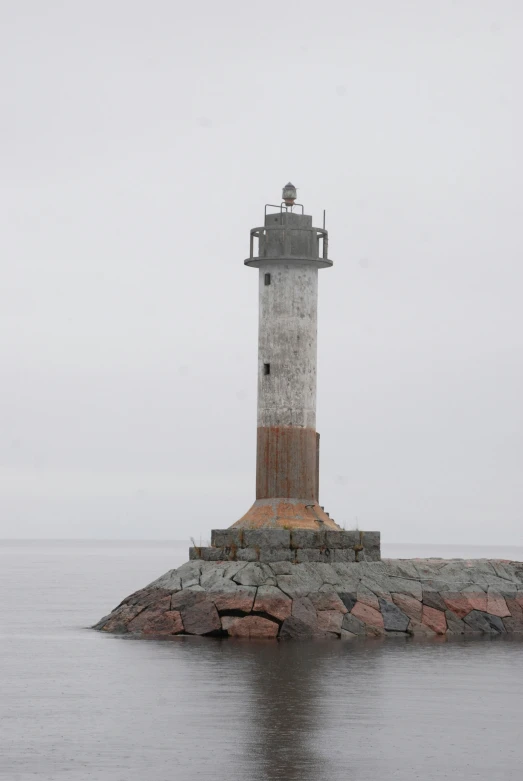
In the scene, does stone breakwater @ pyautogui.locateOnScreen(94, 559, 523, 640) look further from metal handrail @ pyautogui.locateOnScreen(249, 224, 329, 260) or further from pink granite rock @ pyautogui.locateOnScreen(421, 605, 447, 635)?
metal handrail @ pyautogui.locateOnScreen(249, 224, 329, 260)

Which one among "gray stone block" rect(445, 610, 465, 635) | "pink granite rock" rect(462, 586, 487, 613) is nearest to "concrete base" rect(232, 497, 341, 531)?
"gray stone block" rect(445, 610, 465, 635)

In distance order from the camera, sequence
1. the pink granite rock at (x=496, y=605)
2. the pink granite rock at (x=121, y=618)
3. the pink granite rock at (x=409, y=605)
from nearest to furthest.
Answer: the pink granite rock at (x=409, y=605) → the pink granite rock at (x=121, y=618) → the pink granite rock at (x=496, y=605)

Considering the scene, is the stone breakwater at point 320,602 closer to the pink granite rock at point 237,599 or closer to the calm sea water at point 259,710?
the pink granite rock at point 237,599

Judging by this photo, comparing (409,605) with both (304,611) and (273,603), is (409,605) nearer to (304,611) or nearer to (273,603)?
(304,611)

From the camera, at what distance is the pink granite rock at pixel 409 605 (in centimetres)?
3316

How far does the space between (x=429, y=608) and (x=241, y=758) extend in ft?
51.9

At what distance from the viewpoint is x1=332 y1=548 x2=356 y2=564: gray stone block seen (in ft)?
110

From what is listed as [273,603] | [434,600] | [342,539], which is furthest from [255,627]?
[434,600]

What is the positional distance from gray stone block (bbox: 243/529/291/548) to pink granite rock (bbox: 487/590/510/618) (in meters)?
5.12

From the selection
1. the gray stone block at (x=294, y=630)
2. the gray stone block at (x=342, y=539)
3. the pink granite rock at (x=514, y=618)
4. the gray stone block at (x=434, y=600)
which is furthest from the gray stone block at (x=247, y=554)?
the pink granite rock at (x=514, y=618)

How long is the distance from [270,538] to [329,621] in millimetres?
2462

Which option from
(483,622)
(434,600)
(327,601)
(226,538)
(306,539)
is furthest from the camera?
(483,622)

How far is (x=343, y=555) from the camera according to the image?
33.8 meters

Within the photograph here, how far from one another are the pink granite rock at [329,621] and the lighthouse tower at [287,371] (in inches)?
135
